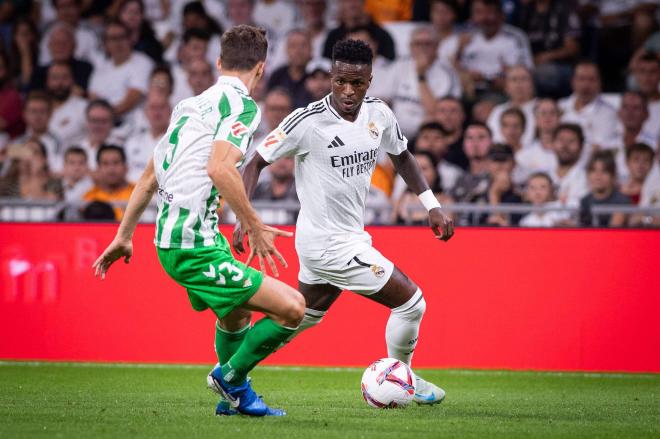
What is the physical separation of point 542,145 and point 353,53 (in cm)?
609

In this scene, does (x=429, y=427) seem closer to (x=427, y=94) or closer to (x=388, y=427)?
(x=388, y=427)

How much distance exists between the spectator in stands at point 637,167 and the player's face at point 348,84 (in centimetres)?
580

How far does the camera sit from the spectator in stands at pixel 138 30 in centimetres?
1393

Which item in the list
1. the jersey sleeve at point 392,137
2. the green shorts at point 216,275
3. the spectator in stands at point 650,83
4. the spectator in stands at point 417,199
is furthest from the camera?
the spectator in stands at point 650,83

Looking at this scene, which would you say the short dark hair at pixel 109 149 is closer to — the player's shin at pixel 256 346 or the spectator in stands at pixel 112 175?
the spectator in stands at pixel 112 175

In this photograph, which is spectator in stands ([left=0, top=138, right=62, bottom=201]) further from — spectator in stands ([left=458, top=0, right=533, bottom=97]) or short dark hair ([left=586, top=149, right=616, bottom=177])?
short dark hair ([left=586, top=149, right=616, bottom=177])

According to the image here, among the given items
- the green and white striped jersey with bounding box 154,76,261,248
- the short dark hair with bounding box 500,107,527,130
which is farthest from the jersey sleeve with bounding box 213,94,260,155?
the short dark hair with bounding box 500,107,527,130

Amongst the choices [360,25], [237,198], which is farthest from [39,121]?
[237,198]

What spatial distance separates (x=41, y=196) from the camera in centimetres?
1255

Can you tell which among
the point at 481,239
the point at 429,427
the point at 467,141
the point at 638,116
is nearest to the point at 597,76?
the point at 638,116

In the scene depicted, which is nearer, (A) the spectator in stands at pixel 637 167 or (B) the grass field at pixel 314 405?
(B) the grass field at pixel 314 405

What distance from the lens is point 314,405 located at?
6.77 meters

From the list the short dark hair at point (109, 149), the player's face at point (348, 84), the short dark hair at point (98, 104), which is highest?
the player's face at point (348, 84)

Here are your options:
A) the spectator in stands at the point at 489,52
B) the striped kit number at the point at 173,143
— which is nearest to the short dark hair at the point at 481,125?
the spectator in stands at the point at 489,52
